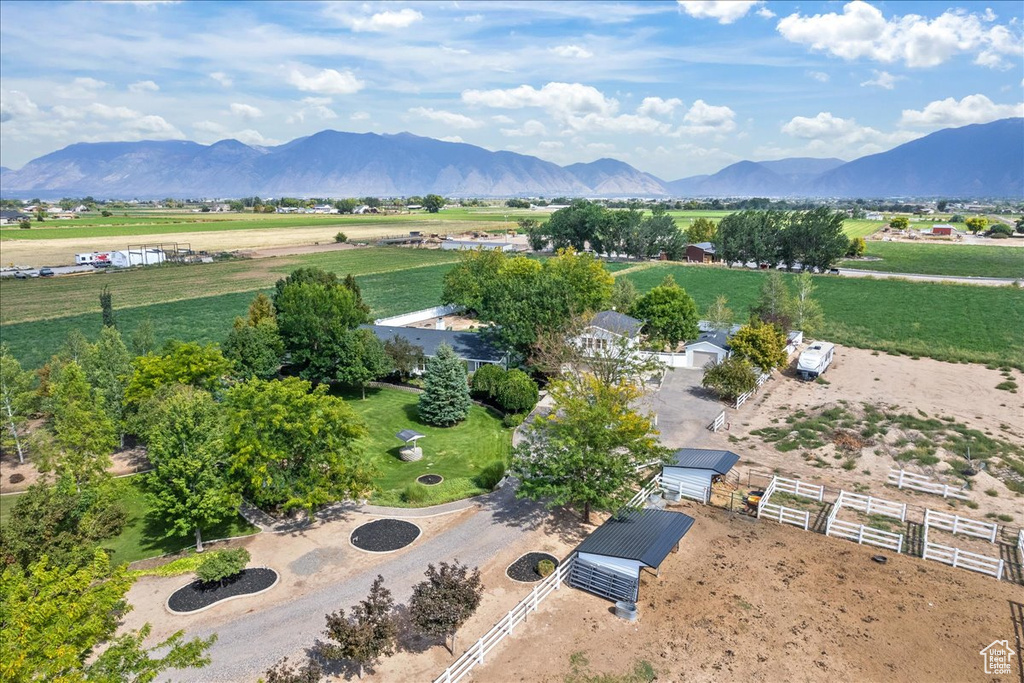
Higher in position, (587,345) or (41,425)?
(587,345)

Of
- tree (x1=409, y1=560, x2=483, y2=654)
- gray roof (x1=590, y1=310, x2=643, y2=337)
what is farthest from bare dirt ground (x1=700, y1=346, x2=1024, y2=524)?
tree (x1=409, y1=560, x2=483, y2=654)

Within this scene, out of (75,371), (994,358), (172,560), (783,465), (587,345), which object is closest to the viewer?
(172,560)

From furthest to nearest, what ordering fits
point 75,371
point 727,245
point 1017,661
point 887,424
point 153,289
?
1. point 727,245
2. point 153,289
3. point 887,424
4. point 75,371
5. point 1017,661

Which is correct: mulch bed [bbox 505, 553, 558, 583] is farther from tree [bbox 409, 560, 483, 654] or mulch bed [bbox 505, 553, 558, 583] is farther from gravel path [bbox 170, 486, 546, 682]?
tree [bbox 409, 560, 483, 654]

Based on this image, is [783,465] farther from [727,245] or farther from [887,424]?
[727,245]

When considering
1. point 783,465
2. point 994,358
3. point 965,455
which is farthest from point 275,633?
A: point 994,358

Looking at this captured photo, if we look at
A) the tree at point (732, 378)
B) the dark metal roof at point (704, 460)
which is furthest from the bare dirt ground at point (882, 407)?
the dark metal roof at point (704, 460)

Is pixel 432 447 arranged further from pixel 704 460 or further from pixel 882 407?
pixel 882 407

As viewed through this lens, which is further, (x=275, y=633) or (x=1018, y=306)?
(x=1018, y=306)
